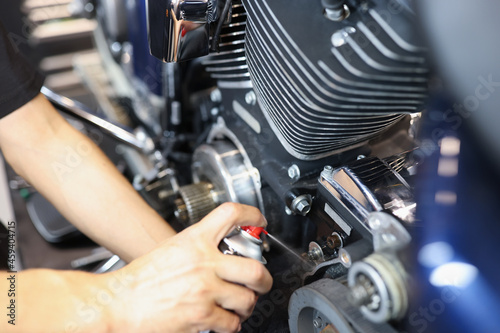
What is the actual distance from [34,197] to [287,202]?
992 millimetres

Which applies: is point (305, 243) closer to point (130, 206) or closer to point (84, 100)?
point (130, 206)

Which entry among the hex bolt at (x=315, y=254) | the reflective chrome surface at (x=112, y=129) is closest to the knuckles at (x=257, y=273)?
the hex bolt at (x=315, y=254)

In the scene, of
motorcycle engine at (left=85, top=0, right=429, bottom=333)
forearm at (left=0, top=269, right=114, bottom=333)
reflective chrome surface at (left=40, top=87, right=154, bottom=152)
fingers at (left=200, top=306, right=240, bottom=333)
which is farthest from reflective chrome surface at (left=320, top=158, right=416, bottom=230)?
reflective chrome surface at (left=40, top=87, right=154, bottom=152)

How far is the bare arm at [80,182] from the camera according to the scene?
823mm

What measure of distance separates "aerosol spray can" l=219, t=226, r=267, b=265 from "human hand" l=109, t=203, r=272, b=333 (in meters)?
0.01

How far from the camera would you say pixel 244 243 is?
0.64 m

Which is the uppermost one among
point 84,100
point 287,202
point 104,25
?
point 287,202

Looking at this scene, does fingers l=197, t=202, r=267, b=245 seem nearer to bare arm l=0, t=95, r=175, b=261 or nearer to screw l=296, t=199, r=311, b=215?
screw l=296, t=199, r=311, b=215

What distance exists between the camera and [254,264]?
Answer: 2.03ft

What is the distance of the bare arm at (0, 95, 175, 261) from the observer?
32.4 inches

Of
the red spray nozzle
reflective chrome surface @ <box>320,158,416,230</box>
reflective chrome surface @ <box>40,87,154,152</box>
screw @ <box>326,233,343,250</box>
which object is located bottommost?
reflective chrome surface @ <box>40,87,154,152</box>

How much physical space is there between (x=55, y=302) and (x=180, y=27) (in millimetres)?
435

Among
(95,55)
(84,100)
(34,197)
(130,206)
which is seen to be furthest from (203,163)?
(95,55)

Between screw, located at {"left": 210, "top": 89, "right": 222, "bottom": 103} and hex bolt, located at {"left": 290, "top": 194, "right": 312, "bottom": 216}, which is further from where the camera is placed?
screw, located at {"left": 210, "top": 89, "right": 222, "bottom": 103}
